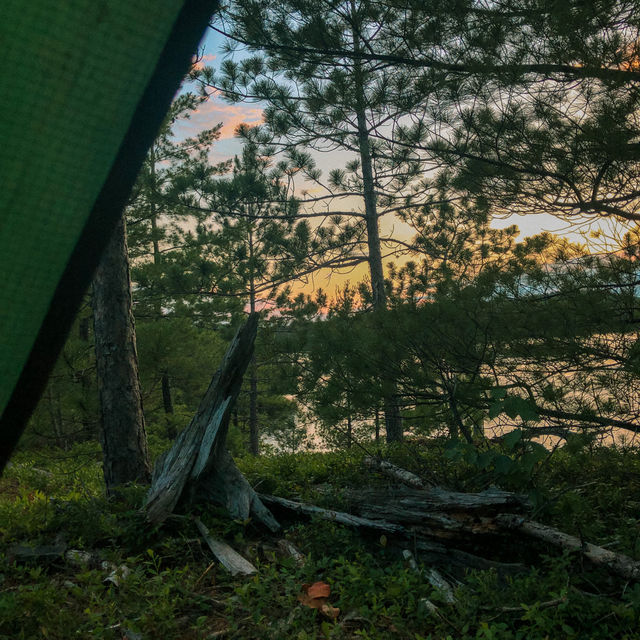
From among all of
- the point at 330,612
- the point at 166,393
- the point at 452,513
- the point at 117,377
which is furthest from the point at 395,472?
the point at 166,393

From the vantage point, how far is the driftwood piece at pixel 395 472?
4173mm

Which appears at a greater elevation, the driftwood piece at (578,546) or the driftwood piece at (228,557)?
the driftwood piece at (228,557)

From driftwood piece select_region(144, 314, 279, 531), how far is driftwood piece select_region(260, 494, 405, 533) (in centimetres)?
21

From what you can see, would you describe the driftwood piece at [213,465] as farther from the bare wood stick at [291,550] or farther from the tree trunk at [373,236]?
the tree trunk at [373,236]

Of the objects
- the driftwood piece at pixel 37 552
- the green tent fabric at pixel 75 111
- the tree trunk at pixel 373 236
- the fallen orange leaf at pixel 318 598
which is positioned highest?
the tree trunk at pixel 373 236

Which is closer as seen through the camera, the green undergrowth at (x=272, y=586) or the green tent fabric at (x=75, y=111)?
the green tent fabric at (x=75, y=111)

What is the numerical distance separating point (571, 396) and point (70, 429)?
29.4 ft

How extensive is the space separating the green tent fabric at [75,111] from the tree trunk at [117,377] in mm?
3639

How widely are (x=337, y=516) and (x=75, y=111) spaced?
9.67 feet

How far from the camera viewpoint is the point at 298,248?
1032 cm

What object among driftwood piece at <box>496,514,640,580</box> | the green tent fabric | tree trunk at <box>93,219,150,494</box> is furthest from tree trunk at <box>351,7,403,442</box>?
the green tent fabric

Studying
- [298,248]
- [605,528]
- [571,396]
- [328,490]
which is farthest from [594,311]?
[298,248]

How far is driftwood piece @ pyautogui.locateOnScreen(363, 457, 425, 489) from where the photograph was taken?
417 cm

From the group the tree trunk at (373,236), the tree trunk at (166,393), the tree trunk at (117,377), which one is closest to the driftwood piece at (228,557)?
the tree trunk at (117,377)
